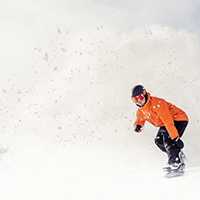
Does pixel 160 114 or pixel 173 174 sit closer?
pixel 173 174

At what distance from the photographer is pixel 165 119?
285cm

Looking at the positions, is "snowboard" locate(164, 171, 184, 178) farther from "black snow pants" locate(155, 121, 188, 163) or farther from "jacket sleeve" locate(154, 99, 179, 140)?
"jacket sleeve" locate(154, 99, 179, 140)

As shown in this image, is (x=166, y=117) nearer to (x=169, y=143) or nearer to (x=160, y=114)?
(x=160, y=114)

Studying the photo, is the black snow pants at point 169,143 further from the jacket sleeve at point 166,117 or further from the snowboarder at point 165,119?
the jacket sleeve at point 166,117

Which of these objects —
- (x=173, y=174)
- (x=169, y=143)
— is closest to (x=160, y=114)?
(x=169, y=143)

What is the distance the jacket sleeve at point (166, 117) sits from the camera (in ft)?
9.07

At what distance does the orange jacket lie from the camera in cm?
281

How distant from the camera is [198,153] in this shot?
5.70m

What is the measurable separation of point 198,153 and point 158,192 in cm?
452

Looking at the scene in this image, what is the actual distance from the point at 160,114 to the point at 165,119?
0.11m

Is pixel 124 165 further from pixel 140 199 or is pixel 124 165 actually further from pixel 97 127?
pixel 140 199

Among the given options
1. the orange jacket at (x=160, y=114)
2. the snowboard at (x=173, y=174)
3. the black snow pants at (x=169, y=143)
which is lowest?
the snowboard at (x=173, y=174)

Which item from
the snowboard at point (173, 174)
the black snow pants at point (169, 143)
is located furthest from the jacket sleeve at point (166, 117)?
the snowboard at point (173, 174)

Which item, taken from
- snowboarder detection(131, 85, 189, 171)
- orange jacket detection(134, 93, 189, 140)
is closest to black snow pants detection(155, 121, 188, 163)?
snowboarder detection(131, 85, 189, 171)
